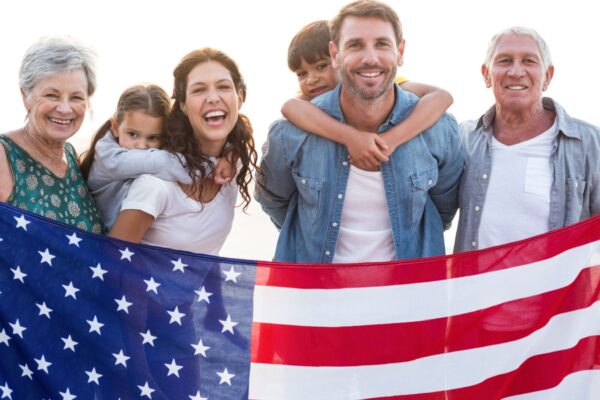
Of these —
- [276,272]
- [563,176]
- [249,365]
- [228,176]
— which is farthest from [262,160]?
[563,176]

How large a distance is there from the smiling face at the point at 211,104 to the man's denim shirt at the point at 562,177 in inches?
55.4

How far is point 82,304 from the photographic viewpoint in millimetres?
3744

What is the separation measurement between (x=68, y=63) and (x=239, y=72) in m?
0.96

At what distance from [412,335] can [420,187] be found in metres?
0.97

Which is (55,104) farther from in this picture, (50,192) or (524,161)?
(524,161)

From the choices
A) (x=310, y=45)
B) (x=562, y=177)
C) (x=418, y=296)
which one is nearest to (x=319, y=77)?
(x=310, y=45)

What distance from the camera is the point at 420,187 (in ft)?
14.5

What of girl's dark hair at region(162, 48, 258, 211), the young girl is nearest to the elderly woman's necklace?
the young girl

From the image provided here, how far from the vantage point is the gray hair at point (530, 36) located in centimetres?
462

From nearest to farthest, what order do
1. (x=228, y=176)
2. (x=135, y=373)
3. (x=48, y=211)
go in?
1. (x=135, y=373)
2. (x=48, y=211)
3. (x=228, y=176)

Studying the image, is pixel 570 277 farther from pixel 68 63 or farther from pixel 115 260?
pixel 68 63

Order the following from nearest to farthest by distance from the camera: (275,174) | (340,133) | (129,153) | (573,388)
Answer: (573,388)
(129,153)
(340,133)
(275,174)

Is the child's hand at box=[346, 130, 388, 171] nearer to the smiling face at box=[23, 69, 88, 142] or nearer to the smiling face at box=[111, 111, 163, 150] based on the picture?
the smiling face at box=[111, 111, 163, 150]

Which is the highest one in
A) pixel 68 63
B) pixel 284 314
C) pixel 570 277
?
pixel 68 63
